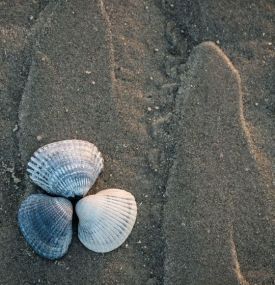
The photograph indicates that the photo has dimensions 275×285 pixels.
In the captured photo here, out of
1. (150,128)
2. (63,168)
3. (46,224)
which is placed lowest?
(46,224)

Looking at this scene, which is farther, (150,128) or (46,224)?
(150,128)

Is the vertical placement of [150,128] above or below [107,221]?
above

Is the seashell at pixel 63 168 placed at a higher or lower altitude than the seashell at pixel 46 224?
higher

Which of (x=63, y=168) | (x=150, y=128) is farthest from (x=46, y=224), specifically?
(x=150, y=128)

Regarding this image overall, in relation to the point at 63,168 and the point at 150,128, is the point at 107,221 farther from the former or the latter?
the point at 150,128
